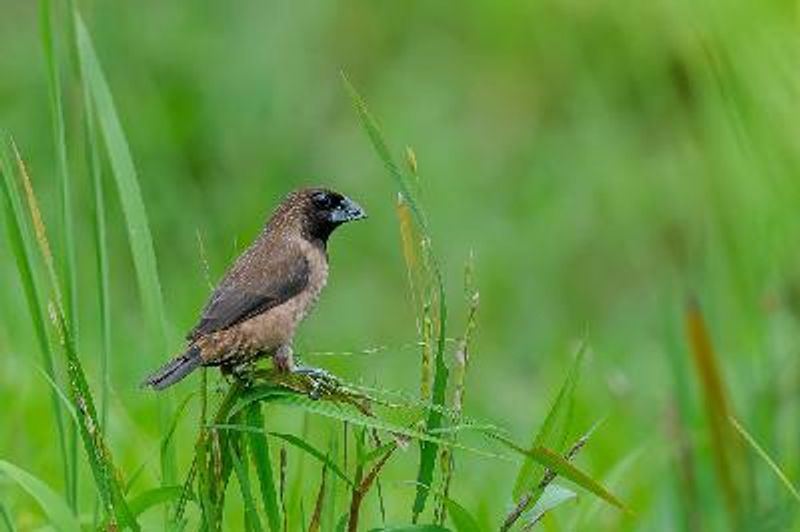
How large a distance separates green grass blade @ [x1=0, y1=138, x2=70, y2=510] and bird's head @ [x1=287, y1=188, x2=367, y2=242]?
390mm

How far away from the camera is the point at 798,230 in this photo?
5.03 metres

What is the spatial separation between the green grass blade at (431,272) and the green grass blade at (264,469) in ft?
0.66

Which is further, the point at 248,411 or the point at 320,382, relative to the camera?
the point at 248,411

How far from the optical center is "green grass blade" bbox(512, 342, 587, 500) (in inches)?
141

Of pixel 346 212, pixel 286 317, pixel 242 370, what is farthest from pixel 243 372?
pixel 346 212

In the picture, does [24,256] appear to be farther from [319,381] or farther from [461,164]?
[461,164]

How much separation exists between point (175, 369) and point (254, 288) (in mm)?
170

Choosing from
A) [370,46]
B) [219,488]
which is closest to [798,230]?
[219,488]

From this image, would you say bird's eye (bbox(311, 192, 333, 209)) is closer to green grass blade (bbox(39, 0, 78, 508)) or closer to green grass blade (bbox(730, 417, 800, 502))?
green grass blade (bbox(39, 0, 78, 508))

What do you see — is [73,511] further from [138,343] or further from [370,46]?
[370,46]

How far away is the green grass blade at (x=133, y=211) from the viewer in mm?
3766

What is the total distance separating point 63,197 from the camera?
3.69 meters

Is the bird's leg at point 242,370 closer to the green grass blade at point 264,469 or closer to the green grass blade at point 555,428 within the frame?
the green grass blade at point 264,469

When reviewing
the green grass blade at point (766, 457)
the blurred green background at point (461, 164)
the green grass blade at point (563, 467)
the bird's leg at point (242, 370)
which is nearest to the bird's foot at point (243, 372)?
the bird's leg at point (242, 370)
